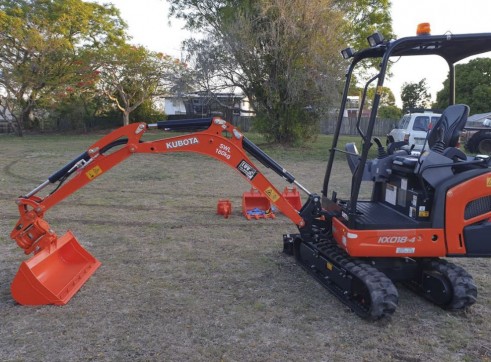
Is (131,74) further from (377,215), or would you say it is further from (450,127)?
(450,127)

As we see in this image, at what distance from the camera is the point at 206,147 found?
5305mm

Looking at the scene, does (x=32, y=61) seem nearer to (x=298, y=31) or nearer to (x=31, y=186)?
(x=298, y=31)

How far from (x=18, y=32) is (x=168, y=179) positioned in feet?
68.8

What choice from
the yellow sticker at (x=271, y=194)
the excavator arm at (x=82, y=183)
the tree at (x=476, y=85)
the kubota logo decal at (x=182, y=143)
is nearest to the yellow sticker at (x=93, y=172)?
the excavator arm at (x=82, y=183)

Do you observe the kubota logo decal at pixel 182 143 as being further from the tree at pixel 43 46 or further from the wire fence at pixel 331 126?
the wire fence at pixel 331 126

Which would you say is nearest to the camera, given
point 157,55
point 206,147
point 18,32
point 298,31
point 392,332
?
point 392,332

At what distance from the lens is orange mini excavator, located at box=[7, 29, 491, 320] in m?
4.50

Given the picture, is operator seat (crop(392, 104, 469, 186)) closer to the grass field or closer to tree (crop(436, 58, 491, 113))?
the grass field

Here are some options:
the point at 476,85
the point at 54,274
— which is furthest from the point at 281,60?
the point at 476,85

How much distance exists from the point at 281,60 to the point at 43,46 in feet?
54.4

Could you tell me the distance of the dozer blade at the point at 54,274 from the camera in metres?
4.66

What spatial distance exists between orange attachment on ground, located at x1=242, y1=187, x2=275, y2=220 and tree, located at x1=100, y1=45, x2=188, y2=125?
75.9ft

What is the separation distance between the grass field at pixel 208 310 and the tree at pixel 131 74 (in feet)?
80.8

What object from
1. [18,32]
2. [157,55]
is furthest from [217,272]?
[157,55]
